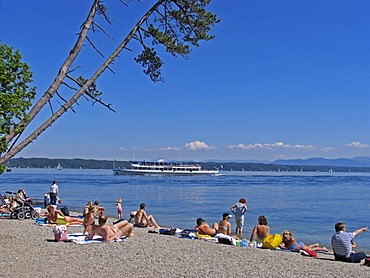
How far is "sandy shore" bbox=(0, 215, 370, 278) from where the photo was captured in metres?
8.12

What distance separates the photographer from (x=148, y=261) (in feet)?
29.9

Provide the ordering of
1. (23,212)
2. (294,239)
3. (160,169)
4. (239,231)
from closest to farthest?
(294,239), (239,231), (23,212), (160,169)

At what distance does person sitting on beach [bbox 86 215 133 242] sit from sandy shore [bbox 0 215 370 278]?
329 mm

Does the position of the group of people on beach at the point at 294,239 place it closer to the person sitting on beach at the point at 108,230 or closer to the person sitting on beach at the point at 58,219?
the person sitting on beach at the point at 108,230

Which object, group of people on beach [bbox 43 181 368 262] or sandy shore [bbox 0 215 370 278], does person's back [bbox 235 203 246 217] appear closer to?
group of people on beach [bbox 43 181 368 262]

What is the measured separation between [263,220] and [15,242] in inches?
244

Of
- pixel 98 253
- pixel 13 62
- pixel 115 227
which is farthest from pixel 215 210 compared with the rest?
pixel 13 62

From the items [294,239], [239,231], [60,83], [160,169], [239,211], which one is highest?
[60,83]

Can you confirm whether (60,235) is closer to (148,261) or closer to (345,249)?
(148,261)

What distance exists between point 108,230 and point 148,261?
2.73m

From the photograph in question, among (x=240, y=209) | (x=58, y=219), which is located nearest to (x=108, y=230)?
(x=58, y=219)

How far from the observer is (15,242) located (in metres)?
Answer: 10.9

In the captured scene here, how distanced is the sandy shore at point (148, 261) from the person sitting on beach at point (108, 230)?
0.33 meters

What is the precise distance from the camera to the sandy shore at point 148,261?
812 cm
